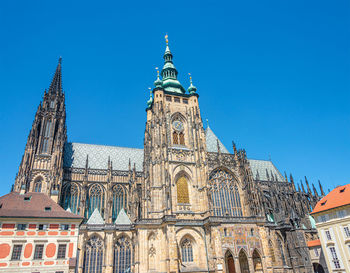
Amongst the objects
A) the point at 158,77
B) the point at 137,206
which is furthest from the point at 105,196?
the point at 158,77

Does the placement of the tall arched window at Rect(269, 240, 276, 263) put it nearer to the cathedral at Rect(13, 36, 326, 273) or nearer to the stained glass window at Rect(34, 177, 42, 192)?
the cathedral at Rect(13, 36, 326, 273)

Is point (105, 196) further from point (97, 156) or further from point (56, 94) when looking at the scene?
point (56, 94)

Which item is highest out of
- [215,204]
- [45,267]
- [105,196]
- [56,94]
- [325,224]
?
[56,94]

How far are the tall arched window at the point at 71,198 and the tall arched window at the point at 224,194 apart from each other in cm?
2004

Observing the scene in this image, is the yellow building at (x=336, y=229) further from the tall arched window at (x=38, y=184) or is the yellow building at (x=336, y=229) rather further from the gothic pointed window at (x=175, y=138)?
the tall arched window at (x=38, y=184)

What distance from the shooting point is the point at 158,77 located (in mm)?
46031

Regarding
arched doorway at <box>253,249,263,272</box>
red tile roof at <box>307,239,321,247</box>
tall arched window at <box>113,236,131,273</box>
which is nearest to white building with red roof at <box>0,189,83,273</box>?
tall arched window at <box>113,236,131,273</box>

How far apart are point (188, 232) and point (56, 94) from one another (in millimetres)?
32847

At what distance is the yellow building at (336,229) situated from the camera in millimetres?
31938

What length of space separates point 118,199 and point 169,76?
Result: 877 inches

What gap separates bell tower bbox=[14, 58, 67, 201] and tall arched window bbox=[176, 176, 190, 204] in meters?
16.4

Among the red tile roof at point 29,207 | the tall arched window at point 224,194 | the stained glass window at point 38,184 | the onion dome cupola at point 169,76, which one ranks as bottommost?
the red tile roof at point 29,207

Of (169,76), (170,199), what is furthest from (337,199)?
(169,76)

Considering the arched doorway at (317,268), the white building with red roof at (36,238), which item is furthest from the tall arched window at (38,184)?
the arched doorway at (317,268)
